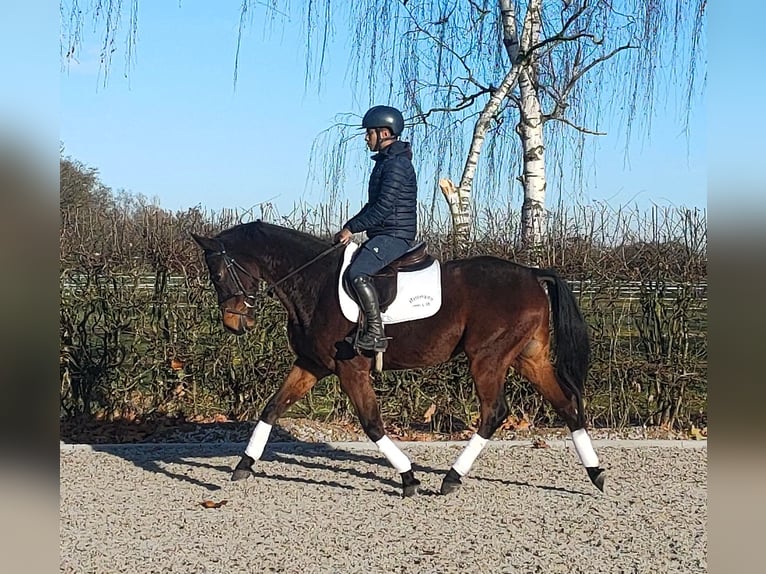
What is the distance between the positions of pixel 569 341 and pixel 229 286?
102 inches

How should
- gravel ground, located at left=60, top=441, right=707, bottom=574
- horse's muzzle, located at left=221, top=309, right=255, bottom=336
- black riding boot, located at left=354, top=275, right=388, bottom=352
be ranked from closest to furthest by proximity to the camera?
gravel ground, located at left=60, top=441, right=707, bottom=574
black riding boot, located at left=354, top=275, right=388, bottom=352
horse's muzzle, located at left=221, top=309, right=255, bottom=336

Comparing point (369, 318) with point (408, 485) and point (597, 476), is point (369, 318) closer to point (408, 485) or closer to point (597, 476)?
point (408, 485)

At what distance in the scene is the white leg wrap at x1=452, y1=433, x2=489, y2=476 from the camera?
645 cm

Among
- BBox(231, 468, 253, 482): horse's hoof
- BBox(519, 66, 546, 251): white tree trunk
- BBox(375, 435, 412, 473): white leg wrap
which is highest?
BBox(519, 66, 546, 251): white tree trunk

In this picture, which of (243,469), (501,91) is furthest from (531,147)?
(243,469)

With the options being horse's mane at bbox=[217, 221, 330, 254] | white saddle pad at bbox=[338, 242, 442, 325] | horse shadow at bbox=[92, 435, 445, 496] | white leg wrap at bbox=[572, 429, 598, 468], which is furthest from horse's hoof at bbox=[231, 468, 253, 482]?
white leg wrap at bbox=[572, 429, 598, 468]

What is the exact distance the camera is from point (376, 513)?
616cm

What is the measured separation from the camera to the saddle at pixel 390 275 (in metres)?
6.44

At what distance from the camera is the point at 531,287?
6637 millimetres

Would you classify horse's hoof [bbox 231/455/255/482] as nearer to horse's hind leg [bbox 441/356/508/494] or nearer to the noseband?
the noseband

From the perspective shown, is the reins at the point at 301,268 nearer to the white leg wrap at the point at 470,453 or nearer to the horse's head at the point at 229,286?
the horse's head at the point at 229,286
